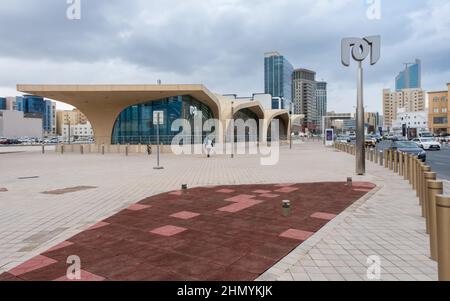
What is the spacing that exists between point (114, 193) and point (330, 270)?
7.79 metres

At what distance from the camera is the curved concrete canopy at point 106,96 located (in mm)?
32656

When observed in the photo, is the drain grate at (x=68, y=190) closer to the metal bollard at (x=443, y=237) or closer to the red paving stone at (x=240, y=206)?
the red paving stone at (x=240, y=206)

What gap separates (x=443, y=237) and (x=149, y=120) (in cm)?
3662

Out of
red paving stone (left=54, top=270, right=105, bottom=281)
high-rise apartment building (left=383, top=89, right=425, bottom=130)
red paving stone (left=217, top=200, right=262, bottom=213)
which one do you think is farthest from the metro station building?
high-rise apartment building (left=383, top=89, right=425, bottom=130)

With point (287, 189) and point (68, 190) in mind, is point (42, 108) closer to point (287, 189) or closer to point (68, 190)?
point (68, 190)

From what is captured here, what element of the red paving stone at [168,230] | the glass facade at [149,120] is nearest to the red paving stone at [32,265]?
the red paving stone at [168,230]

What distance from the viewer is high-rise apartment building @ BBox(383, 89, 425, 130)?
563ft

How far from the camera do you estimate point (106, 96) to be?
34969mm


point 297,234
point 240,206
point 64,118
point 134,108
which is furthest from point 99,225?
point 64,118

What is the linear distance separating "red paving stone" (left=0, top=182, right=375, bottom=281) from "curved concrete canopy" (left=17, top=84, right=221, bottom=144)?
25.8 meters

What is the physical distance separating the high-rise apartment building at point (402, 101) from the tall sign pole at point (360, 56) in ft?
564

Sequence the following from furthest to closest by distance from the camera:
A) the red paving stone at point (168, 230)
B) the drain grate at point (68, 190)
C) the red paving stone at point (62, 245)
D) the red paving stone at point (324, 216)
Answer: the drain grate at point (68, 190) < the red paving stone at point (324, 216) < the red paving stone at point (168, 230) < the red paving stone at point (62, 245)

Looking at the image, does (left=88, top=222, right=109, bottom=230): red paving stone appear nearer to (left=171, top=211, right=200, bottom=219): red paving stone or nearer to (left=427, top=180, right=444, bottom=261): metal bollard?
(left=171, top=211, right=200, bottom=219): red paving stone
